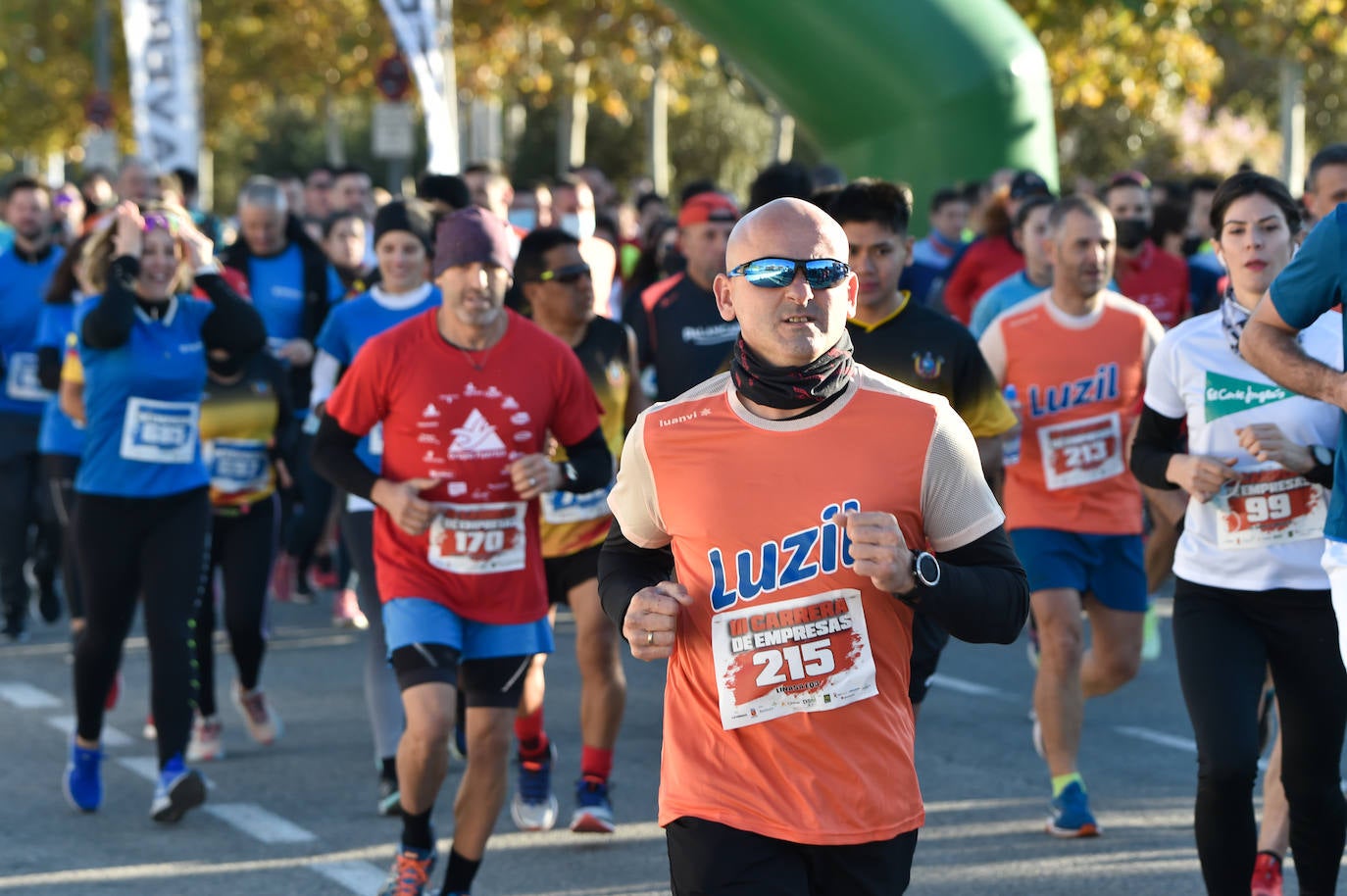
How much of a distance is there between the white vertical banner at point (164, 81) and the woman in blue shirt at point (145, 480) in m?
15.1

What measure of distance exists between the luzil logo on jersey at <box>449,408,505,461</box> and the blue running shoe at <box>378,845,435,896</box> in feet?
3.83

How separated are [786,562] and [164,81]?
809 inches

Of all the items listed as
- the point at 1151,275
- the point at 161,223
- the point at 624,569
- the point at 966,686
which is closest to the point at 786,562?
the point at 624,569

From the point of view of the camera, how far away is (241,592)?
865 centimetres

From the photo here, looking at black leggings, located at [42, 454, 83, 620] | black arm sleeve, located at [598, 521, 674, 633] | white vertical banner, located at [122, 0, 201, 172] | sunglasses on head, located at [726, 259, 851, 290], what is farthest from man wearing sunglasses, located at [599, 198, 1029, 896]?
white vertical banner, located at [122, 0, 201, 172]

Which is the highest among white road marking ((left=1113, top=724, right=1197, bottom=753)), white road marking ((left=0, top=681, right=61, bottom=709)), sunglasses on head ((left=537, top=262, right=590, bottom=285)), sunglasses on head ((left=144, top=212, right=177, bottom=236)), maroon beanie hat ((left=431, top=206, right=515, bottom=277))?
sunglasses on head ((left=144, top=212, right=177, bottom=236))

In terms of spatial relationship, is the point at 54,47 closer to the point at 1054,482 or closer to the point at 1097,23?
the point at 1097,23

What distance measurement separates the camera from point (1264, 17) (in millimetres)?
22422

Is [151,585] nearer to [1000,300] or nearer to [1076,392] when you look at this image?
[1076,392]

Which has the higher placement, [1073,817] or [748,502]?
[748,502]

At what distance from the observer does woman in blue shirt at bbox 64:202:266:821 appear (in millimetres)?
7512

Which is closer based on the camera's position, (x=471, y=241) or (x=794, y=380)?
(x=794, y=380)

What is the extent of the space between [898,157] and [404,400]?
9.39m

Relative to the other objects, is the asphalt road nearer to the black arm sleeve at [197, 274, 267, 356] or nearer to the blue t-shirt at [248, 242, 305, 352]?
the black arm sleeve at [197, 274, 267, 356]
